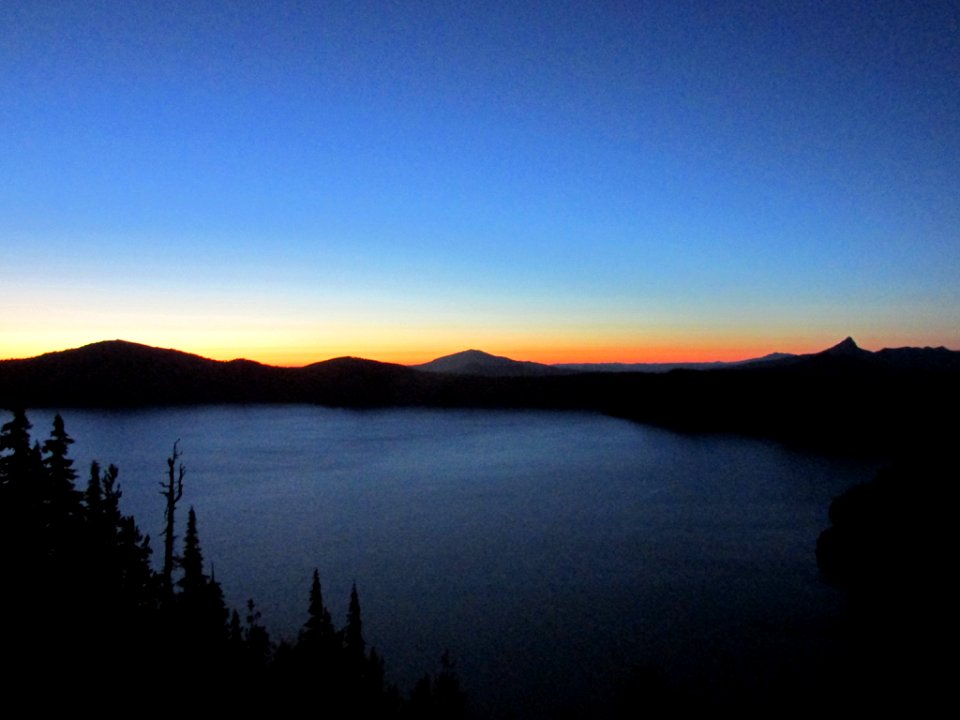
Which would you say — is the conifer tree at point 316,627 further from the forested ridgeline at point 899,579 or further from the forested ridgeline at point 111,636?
the forested ridgeline at point 899,579

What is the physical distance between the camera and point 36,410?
17225 centimetres

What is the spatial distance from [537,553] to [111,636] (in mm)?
29247

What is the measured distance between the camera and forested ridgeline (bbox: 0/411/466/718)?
1404cm

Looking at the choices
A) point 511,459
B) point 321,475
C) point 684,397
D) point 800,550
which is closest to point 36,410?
point 321,475

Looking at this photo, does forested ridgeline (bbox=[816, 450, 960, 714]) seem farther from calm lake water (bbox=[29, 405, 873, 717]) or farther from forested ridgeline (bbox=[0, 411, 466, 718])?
forested ridgeline (bbox=[0, 411, 466, 718])

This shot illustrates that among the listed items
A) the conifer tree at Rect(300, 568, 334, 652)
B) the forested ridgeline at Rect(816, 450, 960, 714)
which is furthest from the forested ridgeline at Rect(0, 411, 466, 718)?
the forested ridgeline at Rect(816, 450, 960, 714)

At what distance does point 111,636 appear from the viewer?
16.1 metres

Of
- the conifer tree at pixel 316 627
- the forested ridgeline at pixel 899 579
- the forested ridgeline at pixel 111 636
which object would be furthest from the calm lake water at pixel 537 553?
the conifer tree at pixel 316 627

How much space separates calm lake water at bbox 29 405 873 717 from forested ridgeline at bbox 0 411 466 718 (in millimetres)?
7597

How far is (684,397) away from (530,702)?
15537 cm

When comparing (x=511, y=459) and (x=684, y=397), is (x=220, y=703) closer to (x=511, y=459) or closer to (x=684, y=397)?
(x=511, y=459)

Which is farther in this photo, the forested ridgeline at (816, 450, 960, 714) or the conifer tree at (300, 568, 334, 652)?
the forested ridgeline at (816, 450, 960, 714)

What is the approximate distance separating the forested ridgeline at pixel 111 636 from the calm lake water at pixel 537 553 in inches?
299

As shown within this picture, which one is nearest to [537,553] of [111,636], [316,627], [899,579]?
[899,579]
